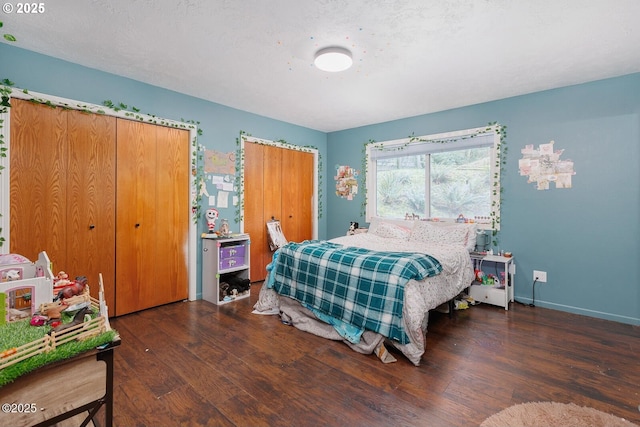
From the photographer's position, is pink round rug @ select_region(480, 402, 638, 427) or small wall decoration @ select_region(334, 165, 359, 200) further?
small wall decoration @ select_region(334, 165, 359, 200)

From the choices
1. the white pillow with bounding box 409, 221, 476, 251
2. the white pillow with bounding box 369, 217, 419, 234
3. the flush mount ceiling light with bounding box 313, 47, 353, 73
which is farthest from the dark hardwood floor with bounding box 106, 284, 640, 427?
the flush mount ceiling light with bounding box 313, 47, 353, 73

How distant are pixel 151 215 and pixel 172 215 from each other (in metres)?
0.23

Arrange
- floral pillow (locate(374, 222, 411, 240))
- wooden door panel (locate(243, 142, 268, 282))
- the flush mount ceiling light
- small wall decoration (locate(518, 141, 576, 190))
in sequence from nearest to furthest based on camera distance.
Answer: the flush mount ceiling light, small wall decoration (locate(518, 141, 576, 190)), floral pillow (locate(374, 222, 411, 240)), wooden door panel (locate(243, 142, 268, 282))

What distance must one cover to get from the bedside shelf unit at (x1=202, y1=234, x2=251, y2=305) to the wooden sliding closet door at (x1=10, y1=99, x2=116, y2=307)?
958 millimetres

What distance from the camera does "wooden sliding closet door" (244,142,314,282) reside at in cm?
428

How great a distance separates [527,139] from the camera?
11.3ft

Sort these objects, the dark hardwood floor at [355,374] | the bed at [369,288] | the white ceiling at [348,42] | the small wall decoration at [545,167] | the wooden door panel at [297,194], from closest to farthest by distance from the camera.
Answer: the dark hardwood floor at [355,374], the white ceiling at [348,42], the bed at [369,288], the small wall decoration at [545,167], the wooden door panel at [297,194]

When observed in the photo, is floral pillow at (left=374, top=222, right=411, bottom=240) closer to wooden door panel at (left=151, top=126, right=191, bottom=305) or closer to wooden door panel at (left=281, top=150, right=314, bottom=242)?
wooden door panel at (left=281, top=150, right=314, bottom=242)

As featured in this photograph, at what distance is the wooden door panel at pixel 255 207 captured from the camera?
422cm

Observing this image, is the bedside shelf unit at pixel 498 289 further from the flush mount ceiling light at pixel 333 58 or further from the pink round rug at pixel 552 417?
the flush mount ceiling light at pixel 333 58

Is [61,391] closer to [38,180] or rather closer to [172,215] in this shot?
[38,180]

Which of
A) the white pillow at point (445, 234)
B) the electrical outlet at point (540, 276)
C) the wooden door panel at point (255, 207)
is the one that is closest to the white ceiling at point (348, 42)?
the wooden door panel at point (255, 207)

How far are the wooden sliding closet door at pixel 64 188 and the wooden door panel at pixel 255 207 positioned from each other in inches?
64.2

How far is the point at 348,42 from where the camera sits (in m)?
2.36
